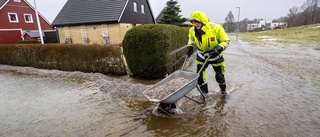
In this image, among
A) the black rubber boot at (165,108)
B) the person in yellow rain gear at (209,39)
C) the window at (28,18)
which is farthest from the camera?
the window at (28,18)

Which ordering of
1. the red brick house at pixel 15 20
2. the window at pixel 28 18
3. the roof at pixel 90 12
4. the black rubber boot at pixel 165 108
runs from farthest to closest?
the window at pixel 28 18, the red brick house at pixel 15 20, the roof at pixel 90 12, the black rubber boot at pixel 165 108

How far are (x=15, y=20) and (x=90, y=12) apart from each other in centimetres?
1341

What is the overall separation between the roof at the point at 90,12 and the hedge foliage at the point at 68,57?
339 inches

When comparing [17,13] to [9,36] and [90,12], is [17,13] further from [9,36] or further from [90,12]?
[90,12]

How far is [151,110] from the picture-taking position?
3650mm

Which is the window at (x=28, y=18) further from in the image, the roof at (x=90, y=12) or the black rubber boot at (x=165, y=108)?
the black rubber boot at (x=165, y=108)

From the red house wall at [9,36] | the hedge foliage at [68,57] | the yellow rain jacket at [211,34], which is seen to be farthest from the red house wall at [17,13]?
the yellow rain jacket at [211,34]

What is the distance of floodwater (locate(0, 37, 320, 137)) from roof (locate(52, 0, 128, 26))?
1249cm

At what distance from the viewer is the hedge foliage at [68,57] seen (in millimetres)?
6611

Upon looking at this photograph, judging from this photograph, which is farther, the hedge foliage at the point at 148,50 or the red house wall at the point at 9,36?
the red house wall at the point at 9,36

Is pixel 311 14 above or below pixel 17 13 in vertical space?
above

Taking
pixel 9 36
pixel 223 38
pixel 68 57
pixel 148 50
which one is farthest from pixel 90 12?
pixel 223 38

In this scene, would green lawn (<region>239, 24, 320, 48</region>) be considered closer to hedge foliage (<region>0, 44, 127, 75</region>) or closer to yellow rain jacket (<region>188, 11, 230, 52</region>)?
yellow rain jacket (<region>188, 11, 230, 52</region>)

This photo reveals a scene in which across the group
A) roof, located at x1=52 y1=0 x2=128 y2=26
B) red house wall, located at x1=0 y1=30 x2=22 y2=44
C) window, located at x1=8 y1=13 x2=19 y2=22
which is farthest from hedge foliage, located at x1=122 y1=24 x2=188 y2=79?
window, located at x1=8 y1=13 x2=19 y2=22
